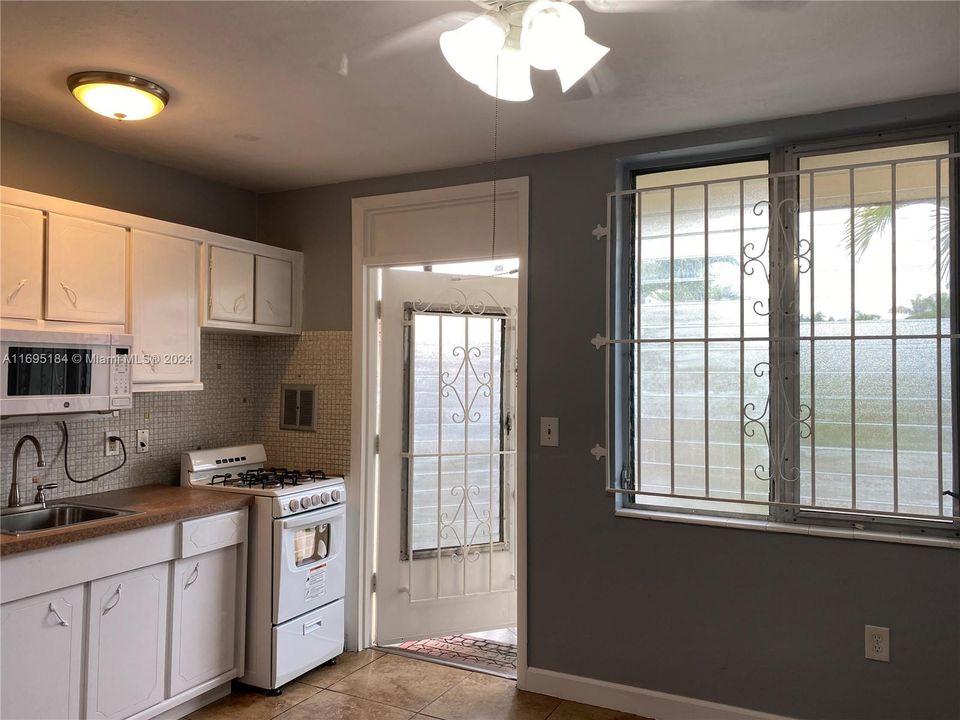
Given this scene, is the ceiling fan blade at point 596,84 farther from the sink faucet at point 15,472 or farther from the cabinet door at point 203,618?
the sink faucet at point 15,472

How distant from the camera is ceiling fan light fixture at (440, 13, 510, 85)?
178 cm

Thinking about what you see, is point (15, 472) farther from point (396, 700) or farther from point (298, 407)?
point (396, 700)

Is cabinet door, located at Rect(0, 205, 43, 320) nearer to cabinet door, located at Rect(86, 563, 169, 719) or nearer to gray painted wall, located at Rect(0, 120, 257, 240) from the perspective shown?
gray painted wall, located at Rect(0, 120, 257, 240)

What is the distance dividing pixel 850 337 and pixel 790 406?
376 millimetres

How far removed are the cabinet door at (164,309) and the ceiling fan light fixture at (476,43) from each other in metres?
1.86

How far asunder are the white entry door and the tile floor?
40 cm

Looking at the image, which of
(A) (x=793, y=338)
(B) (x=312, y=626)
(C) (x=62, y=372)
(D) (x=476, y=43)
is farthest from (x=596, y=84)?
(B) (x=312, y=626)

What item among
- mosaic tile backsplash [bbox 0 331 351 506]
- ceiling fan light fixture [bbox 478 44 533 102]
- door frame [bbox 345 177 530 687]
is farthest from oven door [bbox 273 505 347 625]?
ceiling fan light fixture [bbox 478 44 533 102]

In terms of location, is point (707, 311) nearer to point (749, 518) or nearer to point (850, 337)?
point (850, 337)

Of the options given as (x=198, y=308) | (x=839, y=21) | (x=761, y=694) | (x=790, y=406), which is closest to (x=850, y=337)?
(x=790, y=406)

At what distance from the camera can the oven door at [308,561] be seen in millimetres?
3189

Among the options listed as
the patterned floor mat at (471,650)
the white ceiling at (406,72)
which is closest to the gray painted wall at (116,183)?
the white ceiling at (406,72)

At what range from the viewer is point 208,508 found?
2979 millimetres

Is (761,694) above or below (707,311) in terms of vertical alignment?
below
